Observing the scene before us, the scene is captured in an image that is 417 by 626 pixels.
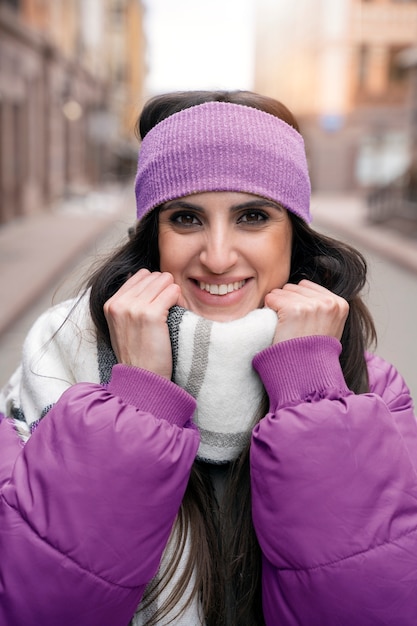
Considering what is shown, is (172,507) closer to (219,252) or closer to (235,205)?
(219,252)

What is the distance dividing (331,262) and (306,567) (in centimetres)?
74

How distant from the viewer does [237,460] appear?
5.40 feet

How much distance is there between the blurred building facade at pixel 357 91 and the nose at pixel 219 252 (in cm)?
3751

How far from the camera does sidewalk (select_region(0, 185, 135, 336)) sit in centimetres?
927

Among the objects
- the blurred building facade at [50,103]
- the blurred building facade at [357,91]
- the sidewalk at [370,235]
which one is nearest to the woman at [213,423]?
the sidewalk at [370,235]

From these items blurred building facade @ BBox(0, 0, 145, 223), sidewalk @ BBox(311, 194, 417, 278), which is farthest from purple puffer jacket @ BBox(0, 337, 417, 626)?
blurred building facade @ BBox(0, 0, 145, 223)

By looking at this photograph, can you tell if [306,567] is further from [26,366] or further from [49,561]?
[26,366]

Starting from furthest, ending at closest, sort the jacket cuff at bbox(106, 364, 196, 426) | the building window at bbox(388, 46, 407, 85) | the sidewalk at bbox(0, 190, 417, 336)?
1. the building window at bbox(388, 46, 407, 85)
2. the sidewalk at bbox(0, 190, 417, 336)
3. the jacket cuff at bbox(106, 364, 196, 426)

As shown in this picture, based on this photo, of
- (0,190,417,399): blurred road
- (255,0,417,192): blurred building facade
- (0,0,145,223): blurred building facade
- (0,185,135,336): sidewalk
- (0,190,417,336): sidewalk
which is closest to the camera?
(0,190,417,399): blurred road

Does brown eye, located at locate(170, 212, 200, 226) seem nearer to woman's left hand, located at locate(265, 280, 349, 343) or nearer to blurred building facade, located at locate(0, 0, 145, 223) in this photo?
woman's left hand, located at locate(265, 280, 349, 343)

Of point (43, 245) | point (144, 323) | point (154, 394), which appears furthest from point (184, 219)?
point (43, 245)

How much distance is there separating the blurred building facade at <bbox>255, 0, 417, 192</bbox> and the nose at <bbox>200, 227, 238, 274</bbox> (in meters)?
37.5

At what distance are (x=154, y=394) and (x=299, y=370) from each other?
0.96 feet

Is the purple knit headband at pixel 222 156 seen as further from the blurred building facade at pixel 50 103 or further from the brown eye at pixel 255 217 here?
the blurred building facade at pixel 50 103
